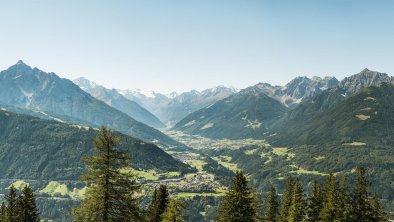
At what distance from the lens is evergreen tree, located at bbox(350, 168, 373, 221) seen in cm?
6184

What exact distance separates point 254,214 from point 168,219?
486 inches

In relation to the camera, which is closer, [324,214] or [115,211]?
[115,211]

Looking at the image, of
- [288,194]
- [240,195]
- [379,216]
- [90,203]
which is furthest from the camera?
[288,194]

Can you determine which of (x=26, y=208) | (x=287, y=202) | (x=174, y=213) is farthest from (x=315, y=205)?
(x=26, y=208)

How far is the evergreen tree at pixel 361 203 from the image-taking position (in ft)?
203

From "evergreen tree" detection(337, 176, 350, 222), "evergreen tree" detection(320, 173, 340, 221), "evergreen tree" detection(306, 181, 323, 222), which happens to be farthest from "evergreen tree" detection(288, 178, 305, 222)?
"evergreen tree" detection(337, 176, 350, 222)

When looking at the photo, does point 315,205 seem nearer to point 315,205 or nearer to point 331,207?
point 315,205

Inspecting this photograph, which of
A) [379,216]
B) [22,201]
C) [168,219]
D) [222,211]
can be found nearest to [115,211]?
[168,219]

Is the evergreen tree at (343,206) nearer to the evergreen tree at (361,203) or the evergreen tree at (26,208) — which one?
the evergreen tree at (361,203)

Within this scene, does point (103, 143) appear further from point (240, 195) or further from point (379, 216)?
point (379, 216)

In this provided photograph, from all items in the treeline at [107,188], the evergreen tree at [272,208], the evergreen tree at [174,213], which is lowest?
the evergreen tree at [272,208]

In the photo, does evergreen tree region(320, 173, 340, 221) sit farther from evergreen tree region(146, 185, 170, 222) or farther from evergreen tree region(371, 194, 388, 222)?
evergreen tree region(146, 185, 170, 222)

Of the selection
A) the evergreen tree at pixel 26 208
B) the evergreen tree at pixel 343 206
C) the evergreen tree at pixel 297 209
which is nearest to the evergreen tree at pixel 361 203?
the evergreen tree at pixel 343 206

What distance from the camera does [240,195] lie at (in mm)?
49438
